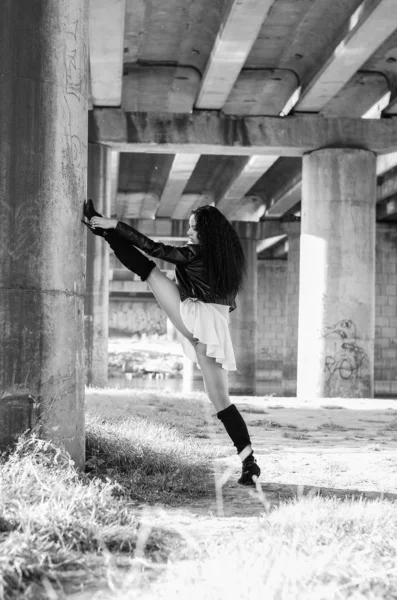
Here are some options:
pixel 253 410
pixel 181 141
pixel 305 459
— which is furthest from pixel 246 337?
pixel 305 459

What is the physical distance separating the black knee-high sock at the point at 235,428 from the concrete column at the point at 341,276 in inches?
495

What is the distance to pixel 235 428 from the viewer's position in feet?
17.1

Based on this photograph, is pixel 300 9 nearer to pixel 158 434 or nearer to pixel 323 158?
pixel 323 158

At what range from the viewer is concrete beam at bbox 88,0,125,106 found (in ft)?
42.6

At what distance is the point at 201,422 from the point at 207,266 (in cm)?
433

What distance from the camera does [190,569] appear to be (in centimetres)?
307

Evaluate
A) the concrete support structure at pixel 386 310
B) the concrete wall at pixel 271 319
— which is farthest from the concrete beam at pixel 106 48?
the concrete wall at pixel 271 319

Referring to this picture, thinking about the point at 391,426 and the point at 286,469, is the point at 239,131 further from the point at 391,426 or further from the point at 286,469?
the point at 286,469

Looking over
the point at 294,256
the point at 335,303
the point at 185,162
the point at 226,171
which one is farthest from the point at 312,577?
the point at 294,256

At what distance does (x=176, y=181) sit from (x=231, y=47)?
10900mm

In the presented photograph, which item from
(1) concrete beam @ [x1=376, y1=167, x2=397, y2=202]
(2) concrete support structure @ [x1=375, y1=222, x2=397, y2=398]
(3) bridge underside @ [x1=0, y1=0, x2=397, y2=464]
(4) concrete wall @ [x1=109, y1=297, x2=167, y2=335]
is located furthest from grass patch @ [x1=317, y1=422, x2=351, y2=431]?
(4) concrete wall @ [x1=109, y1=297, x2=167, y2=335]

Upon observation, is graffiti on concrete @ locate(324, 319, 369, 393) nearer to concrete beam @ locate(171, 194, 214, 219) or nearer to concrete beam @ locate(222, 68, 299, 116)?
concrete beam @ locate(222, 68, 299, 116)

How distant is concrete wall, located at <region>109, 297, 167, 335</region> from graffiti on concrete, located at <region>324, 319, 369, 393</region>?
5656cm

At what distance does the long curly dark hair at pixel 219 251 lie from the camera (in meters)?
5.36
